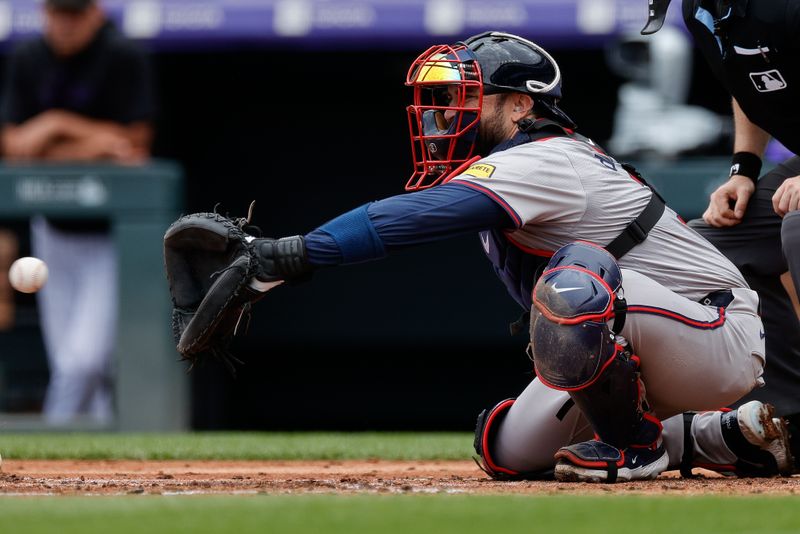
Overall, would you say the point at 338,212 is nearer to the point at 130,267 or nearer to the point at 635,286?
the point at 130,267

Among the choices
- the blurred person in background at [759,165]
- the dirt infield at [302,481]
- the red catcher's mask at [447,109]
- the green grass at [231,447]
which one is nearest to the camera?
the dirt infield at [302,481]

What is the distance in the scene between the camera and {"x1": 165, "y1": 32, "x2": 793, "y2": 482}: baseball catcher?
3.20 metres

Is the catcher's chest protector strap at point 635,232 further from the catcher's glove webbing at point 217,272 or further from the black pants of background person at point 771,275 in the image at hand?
the catcher's glove webbing at point 217,272

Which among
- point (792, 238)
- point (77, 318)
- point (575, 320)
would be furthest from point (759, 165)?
point (77, 318)

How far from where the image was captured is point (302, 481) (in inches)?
138

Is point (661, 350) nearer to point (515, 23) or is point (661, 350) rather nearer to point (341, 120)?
point (515, 23)

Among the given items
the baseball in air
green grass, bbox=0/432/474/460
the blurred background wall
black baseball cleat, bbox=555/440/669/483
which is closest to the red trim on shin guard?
black baseball cleat, bbox=555/440/669/483

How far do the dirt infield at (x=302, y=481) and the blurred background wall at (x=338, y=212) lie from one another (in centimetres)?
388

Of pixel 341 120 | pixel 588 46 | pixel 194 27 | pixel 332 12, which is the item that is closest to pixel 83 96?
pixel 194 27

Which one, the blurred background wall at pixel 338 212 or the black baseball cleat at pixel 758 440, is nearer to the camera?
the black baseball cleat at pixel 758 440

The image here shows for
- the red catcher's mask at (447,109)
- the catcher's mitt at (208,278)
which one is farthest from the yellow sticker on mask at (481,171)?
the catcher's mitt at (208,278)

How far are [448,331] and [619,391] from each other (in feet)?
17.1

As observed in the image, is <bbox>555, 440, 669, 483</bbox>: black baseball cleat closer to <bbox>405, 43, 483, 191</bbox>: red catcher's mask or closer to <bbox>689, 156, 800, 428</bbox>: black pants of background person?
<bbox>689, 156, 800, 428</bbox>: black pants of background person

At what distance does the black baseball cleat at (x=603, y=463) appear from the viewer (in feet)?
11.0
